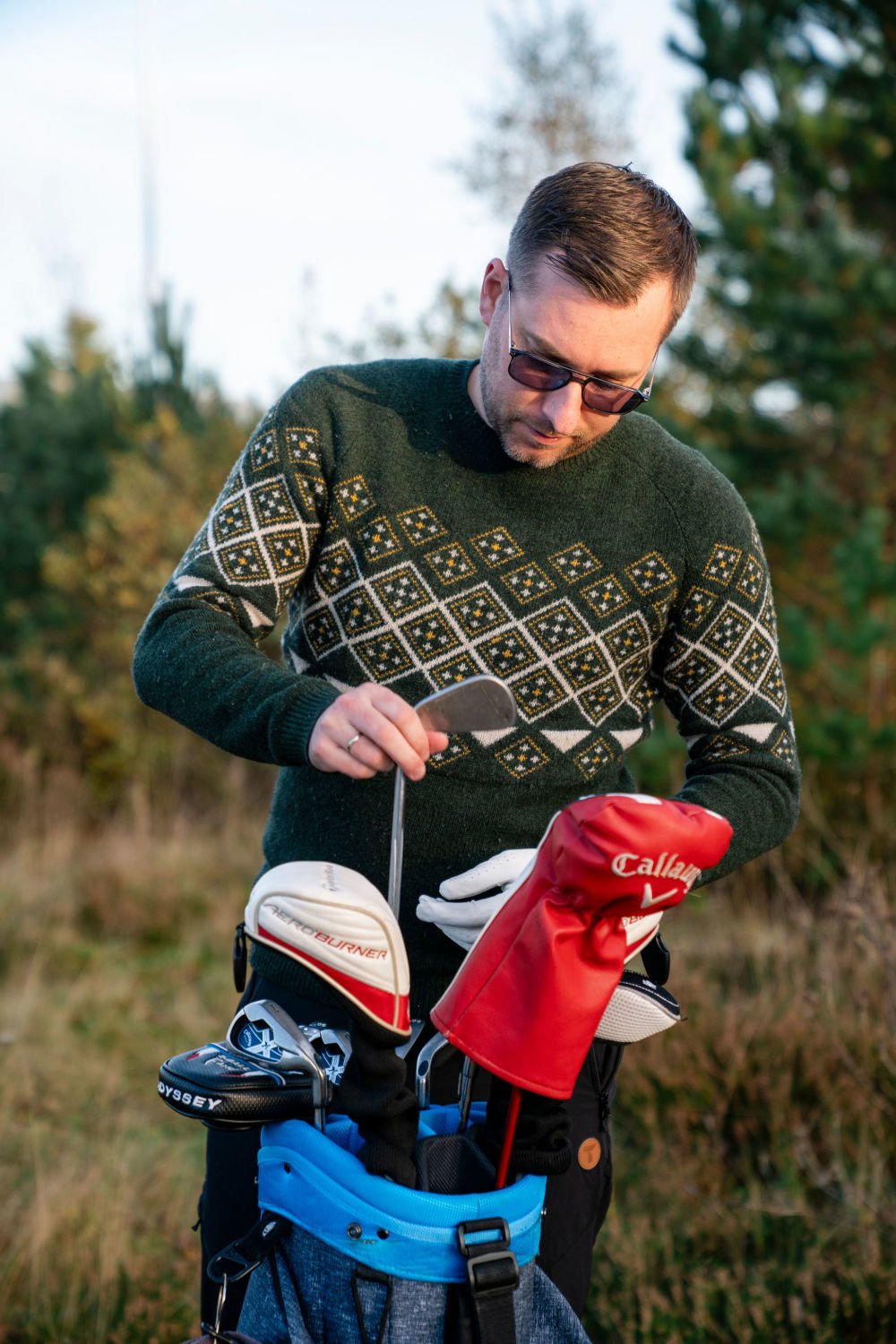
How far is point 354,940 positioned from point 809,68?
27.7 ft

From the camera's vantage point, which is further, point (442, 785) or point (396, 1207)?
point (442, 785)

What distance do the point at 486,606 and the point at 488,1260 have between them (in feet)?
3.08

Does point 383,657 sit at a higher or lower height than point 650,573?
lower

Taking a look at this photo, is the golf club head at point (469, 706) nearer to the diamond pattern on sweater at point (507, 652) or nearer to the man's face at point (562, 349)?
the diamond pattern on sweater at point (507, 652)

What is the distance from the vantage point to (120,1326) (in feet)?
9.42

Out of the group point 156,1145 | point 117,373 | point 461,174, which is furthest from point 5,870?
point 461,174

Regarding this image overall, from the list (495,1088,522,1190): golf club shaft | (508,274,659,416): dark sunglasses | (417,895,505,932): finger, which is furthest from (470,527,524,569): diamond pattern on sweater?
(495,1088,522,1190): golf club shaft

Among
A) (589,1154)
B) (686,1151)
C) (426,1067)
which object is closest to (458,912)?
(426,1067)

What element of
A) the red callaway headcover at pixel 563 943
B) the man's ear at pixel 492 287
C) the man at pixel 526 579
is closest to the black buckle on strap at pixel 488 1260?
the red callaway headcover at pixel 563 943

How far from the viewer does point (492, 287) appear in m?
2.05

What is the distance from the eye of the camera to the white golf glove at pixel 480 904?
61.7 inches

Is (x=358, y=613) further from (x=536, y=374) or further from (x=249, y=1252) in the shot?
(x=249, y=1252)

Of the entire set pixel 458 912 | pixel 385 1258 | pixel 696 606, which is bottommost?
pixel 385 1258

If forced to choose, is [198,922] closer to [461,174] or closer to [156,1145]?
[156,1145]
